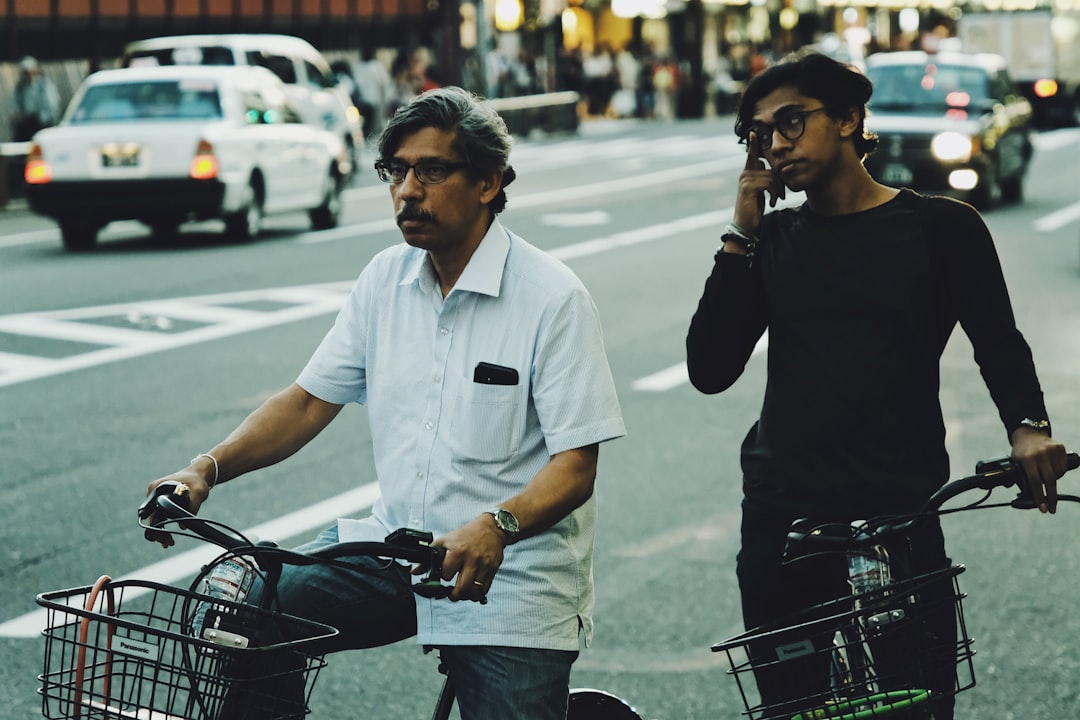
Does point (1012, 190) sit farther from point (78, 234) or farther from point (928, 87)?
point (78, 234)

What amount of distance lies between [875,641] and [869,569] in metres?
0.17

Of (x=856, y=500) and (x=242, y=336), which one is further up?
(x=856, y=500)

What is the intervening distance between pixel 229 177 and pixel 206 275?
6.72 ft

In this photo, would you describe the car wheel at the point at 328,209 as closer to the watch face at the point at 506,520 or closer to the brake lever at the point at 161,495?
the brake lever at the point at 161,495

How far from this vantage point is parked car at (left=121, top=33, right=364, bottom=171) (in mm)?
22281

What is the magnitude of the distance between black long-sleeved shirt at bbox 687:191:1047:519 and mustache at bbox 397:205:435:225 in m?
0.58

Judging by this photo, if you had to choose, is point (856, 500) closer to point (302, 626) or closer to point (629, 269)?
point (302, 626)

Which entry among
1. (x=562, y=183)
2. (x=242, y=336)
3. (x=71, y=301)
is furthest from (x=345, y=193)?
(x=242, y=336)

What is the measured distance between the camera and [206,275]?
591 inches

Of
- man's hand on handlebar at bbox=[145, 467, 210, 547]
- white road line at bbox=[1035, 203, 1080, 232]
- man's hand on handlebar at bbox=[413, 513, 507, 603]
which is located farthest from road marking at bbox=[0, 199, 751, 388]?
man's hand on handlebar at bbox=[413, 513, 507, 603]

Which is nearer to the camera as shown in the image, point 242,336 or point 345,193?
point 242,336

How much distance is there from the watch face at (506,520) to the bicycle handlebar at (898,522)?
450mm

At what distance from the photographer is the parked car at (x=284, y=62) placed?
22281 millimetres

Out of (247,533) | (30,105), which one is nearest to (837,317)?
(247,533)
